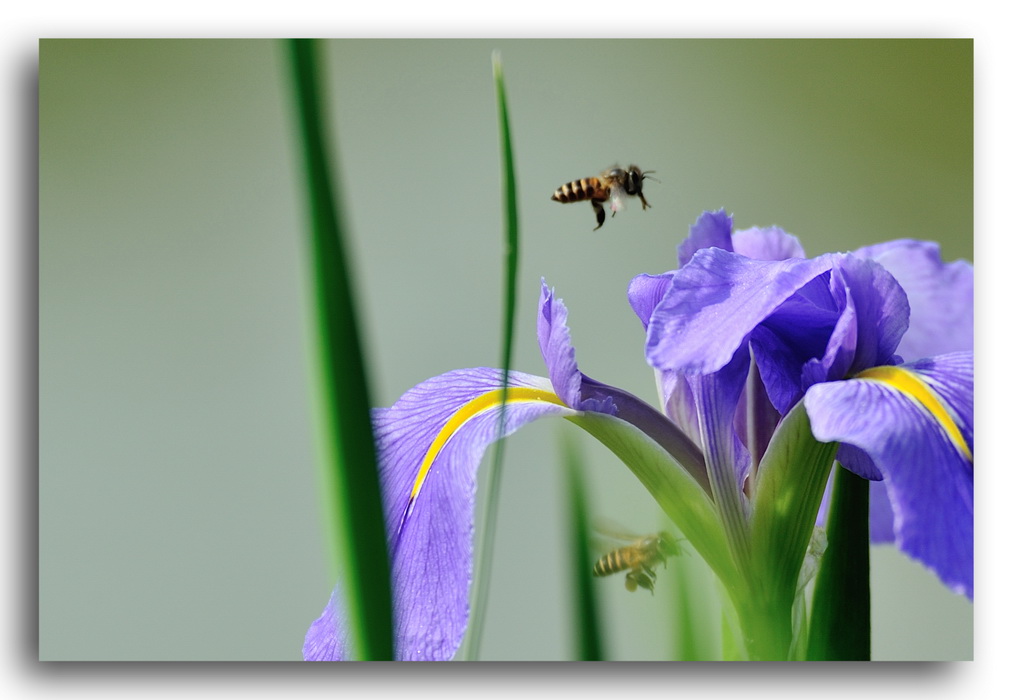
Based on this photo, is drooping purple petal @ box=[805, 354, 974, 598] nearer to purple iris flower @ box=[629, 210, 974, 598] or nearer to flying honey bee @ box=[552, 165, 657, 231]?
purple iris flower @ box=[629, 210, 974, 598]

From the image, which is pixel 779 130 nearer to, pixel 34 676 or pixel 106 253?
pixel 106 253

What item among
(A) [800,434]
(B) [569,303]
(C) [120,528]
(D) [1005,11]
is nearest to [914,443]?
(A) [800,434]

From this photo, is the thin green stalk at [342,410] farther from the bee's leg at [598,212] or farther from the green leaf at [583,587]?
the bee's leg at [598,212]

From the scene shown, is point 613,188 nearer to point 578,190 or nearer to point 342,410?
point 578,190

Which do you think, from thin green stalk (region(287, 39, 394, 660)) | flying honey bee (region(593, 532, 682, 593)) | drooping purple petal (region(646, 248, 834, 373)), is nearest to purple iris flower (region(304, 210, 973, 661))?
drooping purple petal (region(646, 248, 834, 373))

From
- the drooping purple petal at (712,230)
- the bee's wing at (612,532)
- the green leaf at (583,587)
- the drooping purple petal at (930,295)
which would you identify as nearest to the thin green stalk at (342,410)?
the green leaf at (583,587)
